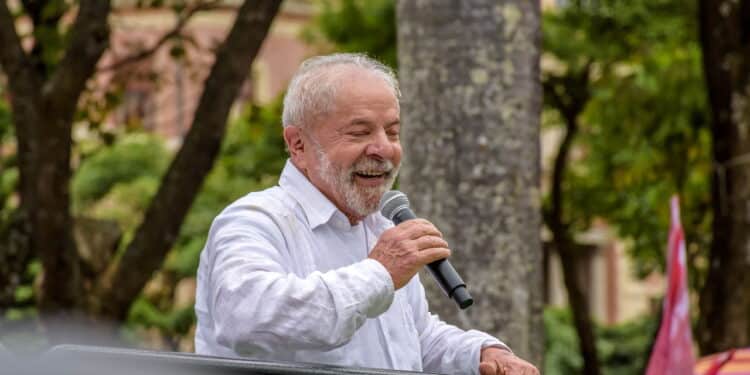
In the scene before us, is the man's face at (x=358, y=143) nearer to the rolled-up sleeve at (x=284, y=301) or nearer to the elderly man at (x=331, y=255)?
the elderly man at (x=331, y=255)

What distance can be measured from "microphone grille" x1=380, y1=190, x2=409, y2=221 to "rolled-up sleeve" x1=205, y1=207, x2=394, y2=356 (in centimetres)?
29

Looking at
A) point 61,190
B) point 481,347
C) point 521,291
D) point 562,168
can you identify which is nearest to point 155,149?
point 562,168

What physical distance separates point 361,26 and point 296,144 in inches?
548

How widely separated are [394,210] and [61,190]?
5140 mm

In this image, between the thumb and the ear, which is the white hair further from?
the thumb

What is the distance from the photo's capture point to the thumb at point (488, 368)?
3563 millimetres

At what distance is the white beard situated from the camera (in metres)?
3.45

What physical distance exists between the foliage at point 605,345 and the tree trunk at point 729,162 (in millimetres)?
8638

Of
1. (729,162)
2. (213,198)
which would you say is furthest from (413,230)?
(213,198)

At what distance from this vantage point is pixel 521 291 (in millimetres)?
6434

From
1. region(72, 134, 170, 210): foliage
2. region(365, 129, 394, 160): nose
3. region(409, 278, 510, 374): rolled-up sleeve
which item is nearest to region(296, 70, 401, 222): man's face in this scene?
region(365, 129, 394, 160): nose

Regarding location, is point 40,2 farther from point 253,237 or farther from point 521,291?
point 253,237

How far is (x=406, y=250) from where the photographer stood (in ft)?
10.6

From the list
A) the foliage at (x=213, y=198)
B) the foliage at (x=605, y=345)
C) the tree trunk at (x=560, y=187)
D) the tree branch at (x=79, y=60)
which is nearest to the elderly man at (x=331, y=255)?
the tree branch at (x=79, y=60)
